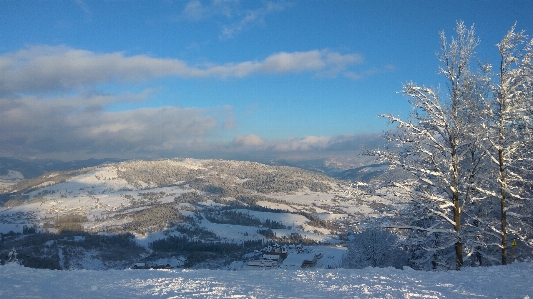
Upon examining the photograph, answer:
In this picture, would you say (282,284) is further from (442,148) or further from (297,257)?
(297,257)

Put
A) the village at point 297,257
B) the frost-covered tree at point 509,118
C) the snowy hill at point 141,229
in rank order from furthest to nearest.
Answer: the snowy hill at point 141,229 < the village at point 297,257 < the frost-covered tree at point 509,118

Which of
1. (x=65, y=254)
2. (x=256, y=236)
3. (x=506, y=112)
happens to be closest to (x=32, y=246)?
(x=65, y=254)

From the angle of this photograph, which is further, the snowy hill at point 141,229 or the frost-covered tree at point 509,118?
the snowy hill at point 141,229

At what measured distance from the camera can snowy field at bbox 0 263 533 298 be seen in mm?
8484

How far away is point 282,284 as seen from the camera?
32.3 feet

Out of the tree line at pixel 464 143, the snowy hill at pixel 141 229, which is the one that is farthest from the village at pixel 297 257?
the tree line at pixel 464 143

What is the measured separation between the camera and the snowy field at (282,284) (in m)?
8.48

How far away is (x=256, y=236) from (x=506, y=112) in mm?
132167

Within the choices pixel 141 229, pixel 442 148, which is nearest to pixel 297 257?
pixel 141 229

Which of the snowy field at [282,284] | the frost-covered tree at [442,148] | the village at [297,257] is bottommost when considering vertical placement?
the village at [297,257]

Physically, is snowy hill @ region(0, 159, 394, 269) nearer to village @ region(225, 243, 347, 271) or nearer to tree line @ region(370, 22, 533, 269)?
village @ region(225, 243, 347, 271)

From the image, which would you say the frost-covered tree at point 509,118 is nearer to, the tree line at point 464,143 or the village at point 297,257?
the tree line at point 464,143

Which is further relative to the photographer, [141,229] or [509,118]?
[141,229]

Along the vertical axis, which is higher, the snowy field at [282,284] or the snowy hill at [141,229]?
the snowy field at [282,284]
